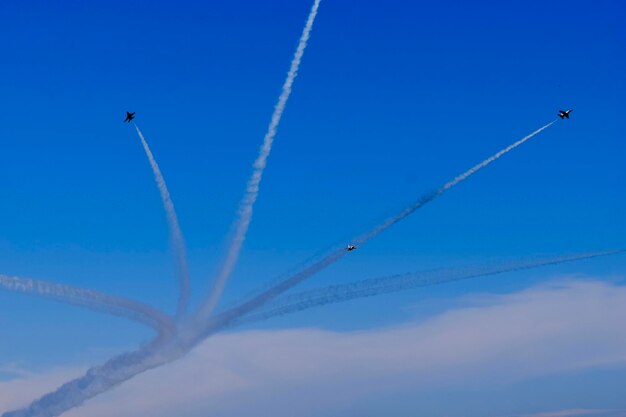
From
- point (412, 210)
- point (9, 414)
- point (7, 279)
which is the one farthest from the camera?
point (9, 414)

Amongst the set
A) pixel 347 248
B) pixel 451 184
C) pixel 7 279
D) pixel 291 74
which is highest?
pixel 291 74

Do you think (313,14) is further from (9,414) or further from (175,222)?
(9,414)

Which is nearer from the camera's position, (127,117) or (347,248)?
(347,248)

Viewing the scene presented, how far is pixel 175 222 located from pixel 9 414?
34889 millimetres

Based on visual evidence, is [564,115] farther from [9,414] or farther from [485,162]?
[9,414]

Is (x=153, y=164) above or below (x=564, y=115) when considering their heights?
below

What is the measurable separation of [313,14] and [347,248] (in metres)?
27.8

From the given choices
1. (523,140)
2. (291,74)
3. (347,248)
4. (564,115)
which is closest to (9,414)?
(347,248)

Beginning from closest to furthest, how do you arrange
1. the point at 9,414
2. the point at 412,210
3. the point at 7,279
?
the point at 7,279 < the point at 412,210 < the point at 9,414

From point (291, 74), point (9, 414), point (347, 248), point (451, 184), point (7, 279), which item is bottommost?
point (9, 414)

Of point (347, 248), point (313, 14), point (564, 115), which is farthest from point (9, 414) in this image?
point (564, 115)

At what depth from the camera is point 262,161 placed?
102000 millimetres

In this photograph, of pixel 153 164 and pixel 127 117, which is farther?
pixel 127 117

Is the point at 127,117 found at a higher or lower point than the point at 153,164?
higher
